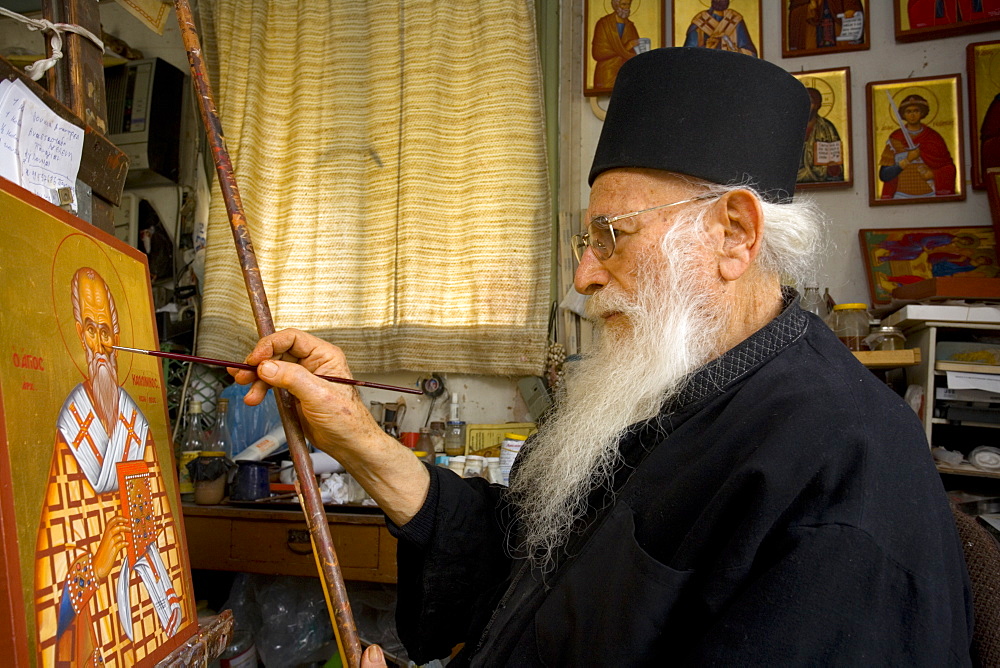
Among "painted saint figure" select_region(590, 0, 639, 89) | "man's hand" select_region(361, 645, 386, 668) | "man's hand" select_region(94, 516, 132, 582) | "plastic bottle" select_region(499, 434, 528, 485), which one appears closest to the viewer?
"man's hand" select_region(94, 516, 132, 582)

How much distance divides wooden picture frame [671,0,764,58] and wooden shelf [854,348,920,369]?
1.33 metres

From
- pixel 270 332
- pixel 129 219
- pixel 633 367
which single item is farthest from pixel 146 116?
pixel 633 367

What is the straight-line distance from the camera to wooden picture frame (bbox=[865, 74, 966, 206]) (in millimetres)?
2428

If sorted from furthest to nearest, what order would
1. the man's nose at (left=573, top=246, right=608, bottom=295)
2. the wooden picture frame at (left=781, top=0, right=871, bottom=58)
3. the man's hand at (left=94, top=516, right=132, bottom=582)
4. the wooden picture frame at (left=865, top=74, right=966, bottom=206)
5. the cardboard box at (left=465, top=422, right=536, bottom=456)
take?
1. the cardboard box at (left=465, top=422, right=536, bottom=456)
2. the wooden picture frame at (left=781, top=0, right=871, bottom=58)
3. the wooden picture frame at (left=865, top=74, right=966, bottom=206)
4. the man's nose at (left=573, top=246, right=608, bottom=295)
5. the man's hand at (left=94, top=516, right=132, bottom=582)

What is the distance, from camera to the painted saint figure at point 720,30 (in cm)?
263

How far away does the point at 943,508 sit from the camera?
2.61 ft

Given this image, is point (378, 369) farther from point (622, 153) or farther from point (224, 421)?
point (622, 153)

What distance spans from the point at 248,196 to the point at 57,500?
2.40m

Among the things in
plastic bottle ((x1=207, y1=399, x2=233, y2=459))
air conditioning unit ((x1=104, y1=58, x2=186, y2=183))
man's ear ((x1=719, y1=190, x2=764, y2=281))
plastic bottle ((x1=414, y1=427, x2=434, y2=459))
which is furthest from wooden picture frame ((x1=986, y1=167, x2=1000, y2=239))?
air conditioning unit ((x1=104, y1=58, x2=186, y2=183))

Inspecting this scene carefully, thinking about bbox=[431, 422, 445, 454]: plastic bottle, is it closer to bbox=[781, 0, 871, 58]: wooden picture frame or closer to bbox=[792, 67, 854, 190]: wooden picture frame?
bbox=[792, 67, 854, 190]: wooden picture frame

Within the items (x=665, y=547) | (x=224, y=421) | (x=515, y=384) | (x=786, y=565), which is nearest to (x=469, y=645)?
(x=665, y=547)

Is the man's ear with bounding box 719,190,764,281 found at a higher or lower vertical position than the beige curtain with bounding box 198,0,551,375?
lower

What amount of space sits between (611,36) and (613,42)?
0.03 m

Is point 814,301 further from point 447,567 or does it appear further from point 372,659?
point 372,659
